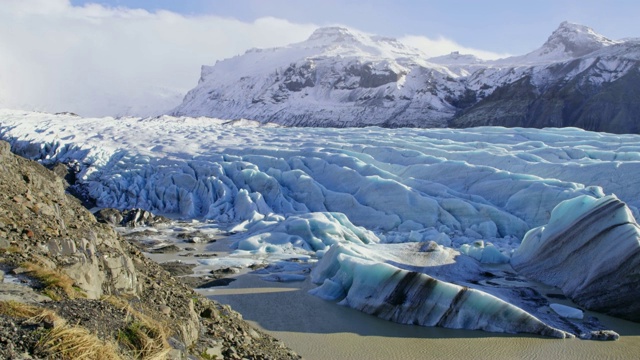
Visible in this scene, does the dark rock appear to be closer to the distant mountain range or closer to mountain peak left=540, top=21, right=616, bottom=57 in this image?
the distant mountain range

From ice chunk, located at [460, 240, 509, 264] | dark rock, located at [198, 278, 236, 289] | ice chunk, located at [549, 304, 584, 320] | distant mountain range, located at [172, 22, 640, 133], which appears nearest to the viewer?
ice chunk, located at [549, 304, 584, 320]

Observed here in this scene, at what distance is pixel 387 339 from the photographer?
7.44 metres

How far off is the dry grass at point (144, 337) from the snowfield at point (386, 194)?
16.0 ft

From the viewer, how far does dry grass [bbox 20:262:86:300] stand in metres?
4.14

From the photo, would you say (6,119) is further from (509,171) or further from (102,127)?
(509,171)

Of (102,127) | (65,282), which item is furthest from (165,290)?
(102,127)

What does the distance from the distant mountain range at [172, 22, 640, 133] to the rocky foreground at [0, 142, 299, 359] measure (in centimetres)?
5174

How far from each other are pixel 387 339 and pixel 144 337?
431 cm

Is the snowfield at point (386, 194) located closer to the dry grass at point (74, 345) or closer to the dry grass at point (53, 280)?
the dry grass at point (53, 280)

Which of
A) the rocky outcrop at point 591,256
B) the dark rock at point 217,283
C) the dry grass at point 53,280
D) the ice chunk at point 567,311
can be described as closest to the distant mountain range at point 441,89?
the rocky outcrop at point 591,256

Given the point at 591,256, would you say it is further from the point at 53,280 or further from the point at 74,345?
the point at 74,345

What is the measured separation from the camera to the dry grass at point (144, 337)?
12.4ft

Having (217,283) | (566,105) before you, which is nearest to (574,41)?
(566,105)

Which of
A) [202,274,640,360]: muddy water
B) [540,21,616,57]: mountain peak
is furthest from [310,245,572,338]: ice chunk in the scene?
[540,21,616,57]: mountain peak
